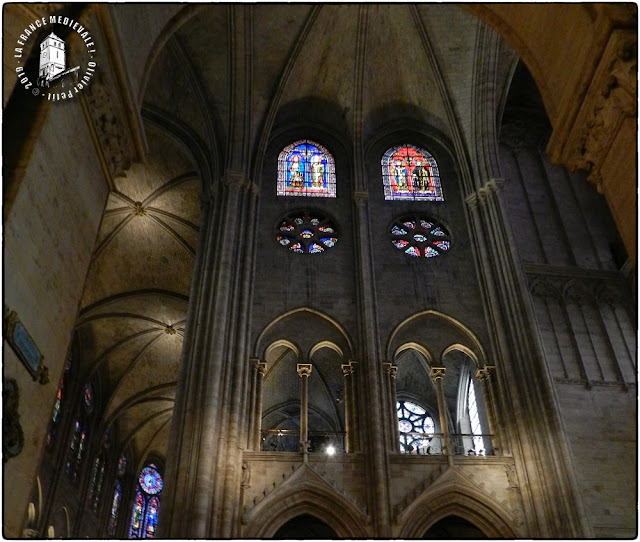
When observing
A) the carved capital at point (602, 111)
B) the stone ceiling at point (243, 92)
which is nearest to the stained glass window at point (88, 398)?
the stone ceiling at point (243, 92)

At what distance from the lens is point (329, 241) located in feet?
53.0

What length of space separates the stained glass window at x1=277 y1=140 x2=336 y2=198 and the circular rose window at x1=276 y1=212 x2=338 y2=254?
87 centimetres

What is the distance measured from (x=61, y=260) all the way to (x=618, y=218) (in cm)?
526

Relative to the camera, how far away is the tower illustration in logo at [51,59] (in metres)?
5.91

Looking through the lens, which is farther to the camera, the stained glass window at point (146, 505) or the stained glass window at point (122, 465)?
the stained glass window at point (122, 465)

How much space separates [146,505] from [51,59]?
23.1 metres

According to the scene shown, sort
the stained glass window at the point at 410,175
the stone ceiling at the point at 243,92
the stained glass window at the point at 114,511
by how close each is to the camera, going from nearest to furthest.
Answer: the stone ceiling at the point at 243,92
the stained glass window at the point at 410,175
the stained glass window at the point at 114,511

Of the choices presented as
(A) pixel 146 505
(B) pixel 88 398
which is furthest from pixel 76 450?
(A) pixel 146 505

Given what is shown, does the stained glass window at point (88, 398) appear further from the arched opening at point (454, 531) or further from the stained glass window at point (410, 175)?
the arched opening at point (454, 531)

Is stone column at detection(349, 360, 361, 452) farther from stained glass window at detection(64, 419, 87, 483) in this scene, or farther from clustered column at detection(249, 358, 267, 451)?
stained glass window at detection(64, 419, 87, 483)

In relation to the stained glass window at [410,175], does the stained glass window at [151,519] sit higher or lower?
lower

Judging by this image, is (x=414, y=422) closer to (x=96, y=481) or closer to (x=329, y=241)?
(x=329, y=241)

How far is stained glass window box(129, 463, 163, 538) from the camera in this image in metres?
24.7

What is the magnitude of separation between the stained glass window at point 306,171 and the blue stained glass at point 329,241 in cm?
152
